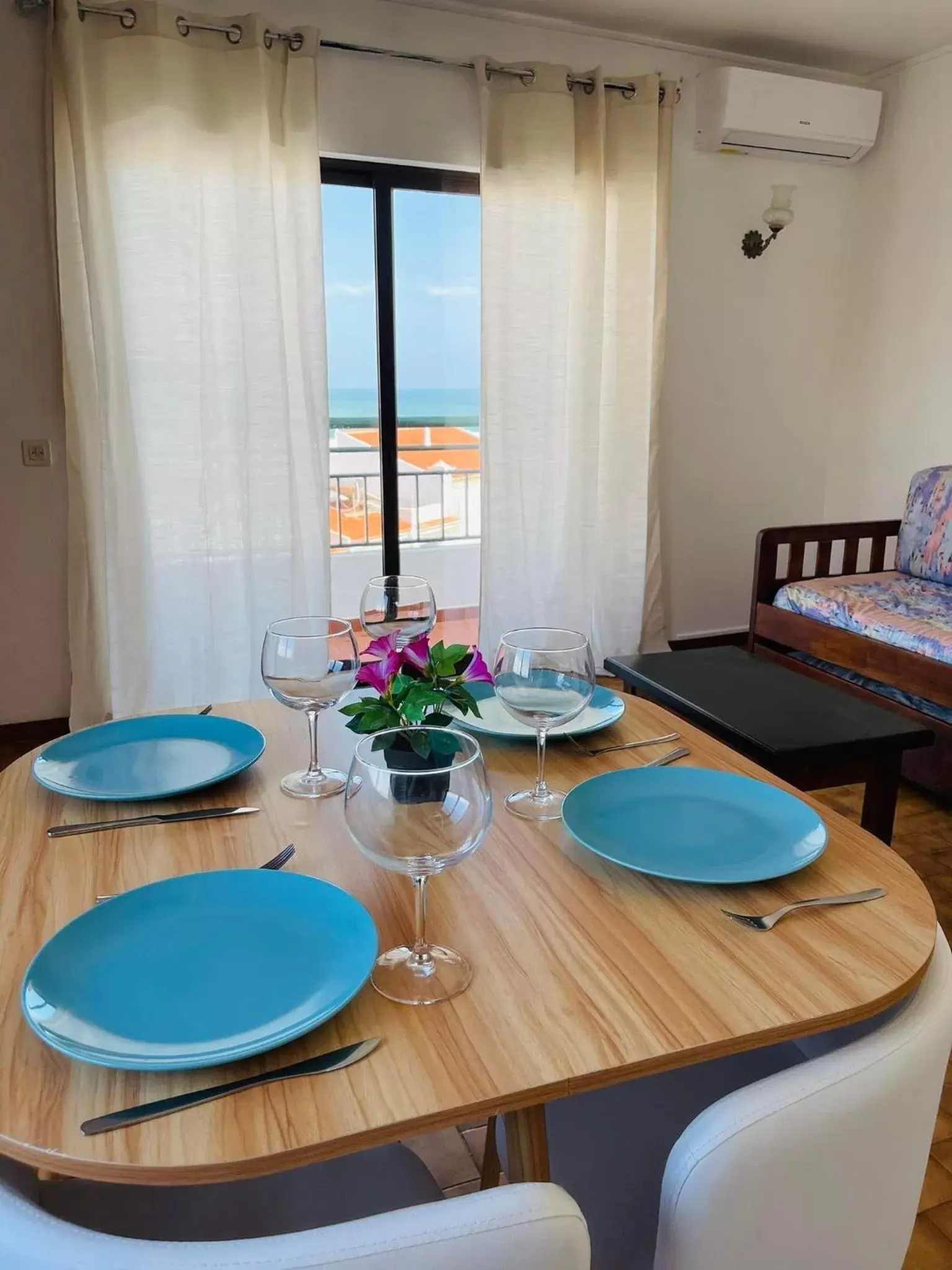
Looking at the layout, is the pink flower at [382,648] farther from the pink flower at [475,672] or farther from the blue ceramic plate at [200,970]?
the blue ceramic plate at [200,970]

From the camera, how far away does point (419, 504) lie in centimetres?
488

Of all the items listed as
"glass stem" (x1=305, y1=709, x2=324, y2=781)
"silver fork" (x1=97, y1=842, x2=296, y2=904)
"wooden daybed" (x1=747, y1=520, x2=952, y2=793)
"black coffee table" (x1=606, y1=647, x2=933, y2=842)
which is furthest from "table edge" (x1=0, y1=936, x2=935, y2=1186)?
"wooden daybed" (x1=747, y1=520, x2=952, y2=793)

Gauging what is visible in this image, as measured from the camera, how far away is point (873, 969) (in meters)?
0.80

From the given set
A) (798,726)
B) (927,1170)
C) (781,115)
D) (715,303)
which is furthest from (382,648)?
(781,115)

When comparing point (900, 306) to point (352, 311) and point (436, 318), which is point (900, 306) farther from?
point (352, 311)

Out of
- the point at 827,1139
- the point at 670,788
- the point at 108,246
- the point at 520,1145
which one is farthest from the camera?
the point at 108,246

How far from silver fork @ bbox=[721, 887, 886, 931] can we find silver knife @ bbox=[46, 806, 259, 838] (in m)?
0.57

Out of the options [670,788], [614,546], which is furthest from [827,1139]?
[614,546]

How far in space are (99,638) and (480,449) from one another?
1.56 m

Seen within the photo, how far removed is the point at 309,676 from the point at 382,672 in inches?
5.6

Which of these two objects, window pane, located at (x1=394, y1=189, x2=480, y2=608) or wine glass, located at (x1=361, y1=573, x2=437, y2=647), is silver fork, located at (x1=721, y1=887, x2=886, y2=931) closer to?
wine glass, located at (x1=361, y1=573, x2=437, y2=647)

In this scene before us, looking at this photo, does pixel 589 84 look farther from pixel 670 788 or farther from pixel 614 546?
pixel 670 788

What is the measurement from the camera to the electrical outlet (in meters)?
3.04

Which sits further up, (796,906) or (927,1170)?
(796,906)
